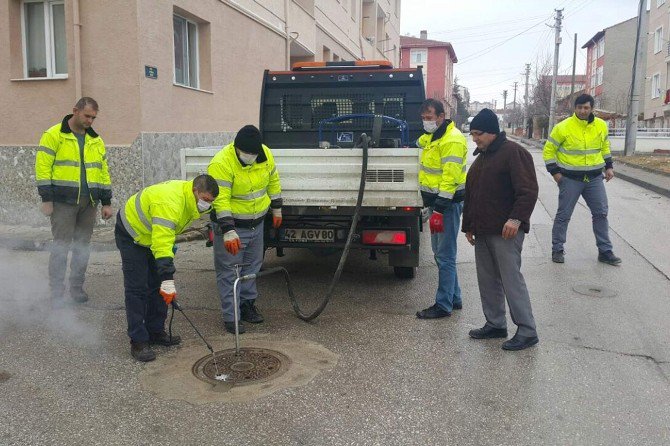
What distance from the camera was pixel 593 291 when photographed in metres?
6.07

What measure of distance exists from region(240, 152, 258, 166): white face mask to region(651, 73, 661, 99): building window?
4472cm

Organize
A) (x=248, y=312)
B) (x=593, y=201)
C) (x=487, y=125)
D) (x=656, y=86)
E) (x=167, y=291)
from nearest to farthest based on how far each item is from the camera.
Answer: (x=167, y=291)
(x=487, y=125)
(x=248, y=312)
(x=593, y=201)
(x=656, y=86)

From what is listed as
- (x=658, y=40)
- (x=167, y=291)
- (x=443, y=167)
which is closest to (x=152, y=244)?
(x=167, y=291)

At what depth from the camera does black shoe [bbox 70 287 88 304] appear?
5.72 metres

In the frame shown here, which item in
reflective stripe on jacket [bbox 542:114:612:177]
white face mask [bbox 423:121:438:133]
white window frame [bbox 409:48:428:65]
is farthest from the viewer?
white window frame [bbox 409:48:428:65]

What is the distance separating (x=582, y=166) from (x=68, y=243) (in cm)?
578

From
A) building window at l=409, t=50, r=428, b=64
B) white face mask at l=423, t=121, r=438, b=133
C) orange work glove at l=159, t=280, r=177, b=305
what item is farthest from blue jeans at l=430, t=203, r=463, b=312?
building window at l=409, t=50, r=428, b=64

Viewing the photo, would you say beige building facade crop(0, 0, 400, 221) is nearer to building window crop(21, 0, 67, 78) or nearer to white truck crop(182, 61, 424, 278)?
building window crop(21, 0, 67, 78)

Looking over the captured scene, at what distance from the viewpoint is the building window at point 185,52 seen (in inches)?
436

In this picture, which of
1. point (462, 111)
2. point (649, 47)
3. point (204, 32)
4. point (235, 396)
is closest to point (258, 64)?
point (204, 32)

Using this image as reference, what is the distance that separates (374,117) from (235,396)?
439 centimetres

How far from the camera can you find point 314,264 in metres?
7.42

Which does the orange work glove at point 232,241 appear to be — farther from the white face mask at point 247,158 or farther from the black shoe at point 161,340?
the black shoe at point 161,340

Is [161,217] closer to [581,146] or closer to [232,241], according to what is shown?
[232,241]
